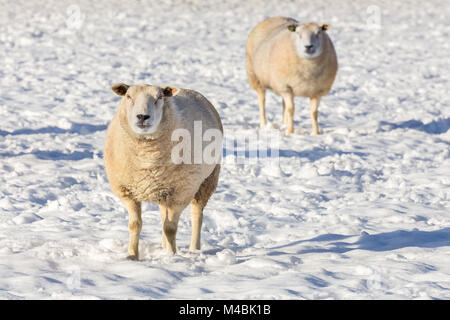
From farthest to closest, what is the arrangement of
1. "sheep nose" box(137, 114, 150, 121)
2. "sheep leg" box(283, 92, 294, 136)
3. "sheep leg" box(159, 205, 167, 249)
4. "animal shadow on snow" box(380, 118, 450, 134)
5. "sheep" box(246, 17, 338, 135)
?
1. "animal shadow on snow" box(380, 118, 450, 134)
2. "sheep leg" box(283, 92, 294, 136)
3. "sheep" box(246, 17, 338, 135)
4. "sheep leg" box(159, 205, 167, 249)
5. "sheep nose" box(137, 114, 150, 121)

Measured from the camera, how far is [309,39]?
938 cm

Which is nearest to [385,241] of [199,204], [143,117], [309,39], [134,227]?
[199,204]

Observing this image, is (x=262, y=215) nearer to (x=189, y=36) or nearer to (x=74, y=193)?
(x=74, y=193)

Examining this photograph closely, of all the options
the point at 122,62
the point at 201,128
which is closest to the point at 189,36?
the point at 122,62

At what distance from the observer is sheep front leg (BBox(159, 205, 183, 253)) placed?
5164mm

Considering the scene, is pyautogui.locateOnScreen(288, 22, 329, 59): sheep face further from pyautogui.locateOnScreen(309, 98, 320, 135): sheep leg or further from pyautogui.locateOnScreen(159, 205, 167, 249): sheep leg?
pyautogui.locateOnScreen(159, 205, 167, 249): sheep leg

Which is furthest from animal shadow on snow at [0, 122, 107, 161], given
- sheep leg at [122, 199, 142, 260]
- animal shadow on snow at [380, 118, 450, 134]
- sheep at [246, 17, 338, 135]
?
animal shadow on snow at [380, 118, 450, 134]

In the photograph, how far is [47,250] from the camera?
5191 mm

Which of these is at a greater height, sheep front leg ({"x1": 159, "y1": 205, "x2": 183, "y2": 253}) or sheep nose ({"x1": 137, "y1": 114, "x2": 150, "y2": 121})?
sheep nose ({"x1": 137, "y1": 114, "x2": 150, "y2": 121})

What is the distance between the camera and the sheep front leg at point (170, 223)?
5164 mm

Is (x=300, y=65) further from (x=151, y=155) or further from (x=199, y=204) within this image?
(x=151, y=155)

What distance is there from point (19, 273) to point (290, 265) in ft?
6.27
